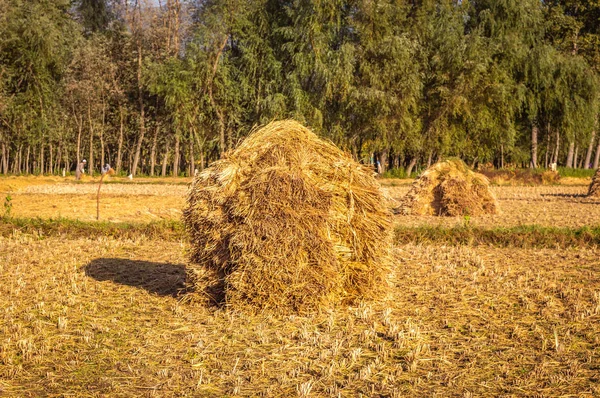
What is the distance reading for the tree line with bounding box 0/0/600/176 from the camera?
40188 mm

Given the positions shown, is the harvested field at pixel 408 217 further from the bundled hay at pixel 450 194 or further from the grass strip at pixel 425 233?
the grass strip at pixel 425 233

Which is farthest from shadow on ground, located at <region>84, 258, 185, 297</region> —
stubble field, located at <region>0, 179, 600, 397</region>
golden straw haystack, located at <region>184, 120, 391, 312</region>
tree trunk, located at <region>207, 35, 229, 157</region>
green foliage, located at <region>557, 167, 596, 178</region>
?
green foliage, located at <region>557, 167, 596, 178</region>

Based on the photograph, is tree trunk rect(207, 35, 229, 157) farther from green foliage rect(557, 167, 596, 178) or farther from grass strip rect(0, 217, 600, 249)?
grass strip rect(0, 217, 600, 249)

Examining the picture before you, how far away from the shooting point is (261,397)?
4.97 metres

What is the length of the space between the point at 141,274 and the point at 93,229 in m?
4.64

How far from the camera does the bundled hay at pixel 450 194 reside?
58.9 feet

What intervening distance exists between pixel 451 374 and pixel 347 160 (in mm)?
3360

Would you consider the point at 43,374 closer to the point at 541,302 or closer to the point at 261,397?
the point at 261,397

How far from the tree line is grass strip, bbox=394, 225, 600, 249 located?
25.8 m

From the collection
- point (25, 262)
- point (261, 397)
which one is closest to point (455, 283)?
point (261, 397)

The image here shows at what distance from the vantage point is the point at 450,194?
17984mm

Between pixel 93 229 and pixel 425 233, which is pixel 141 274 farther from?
pixel 425 233

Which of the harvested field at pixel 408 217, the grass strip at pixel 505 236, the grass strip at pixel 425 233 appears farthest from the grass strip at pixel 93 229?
the grass strip at pixel 505 236

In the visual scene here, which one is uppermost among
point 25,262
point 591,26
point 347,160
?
point 591,26
